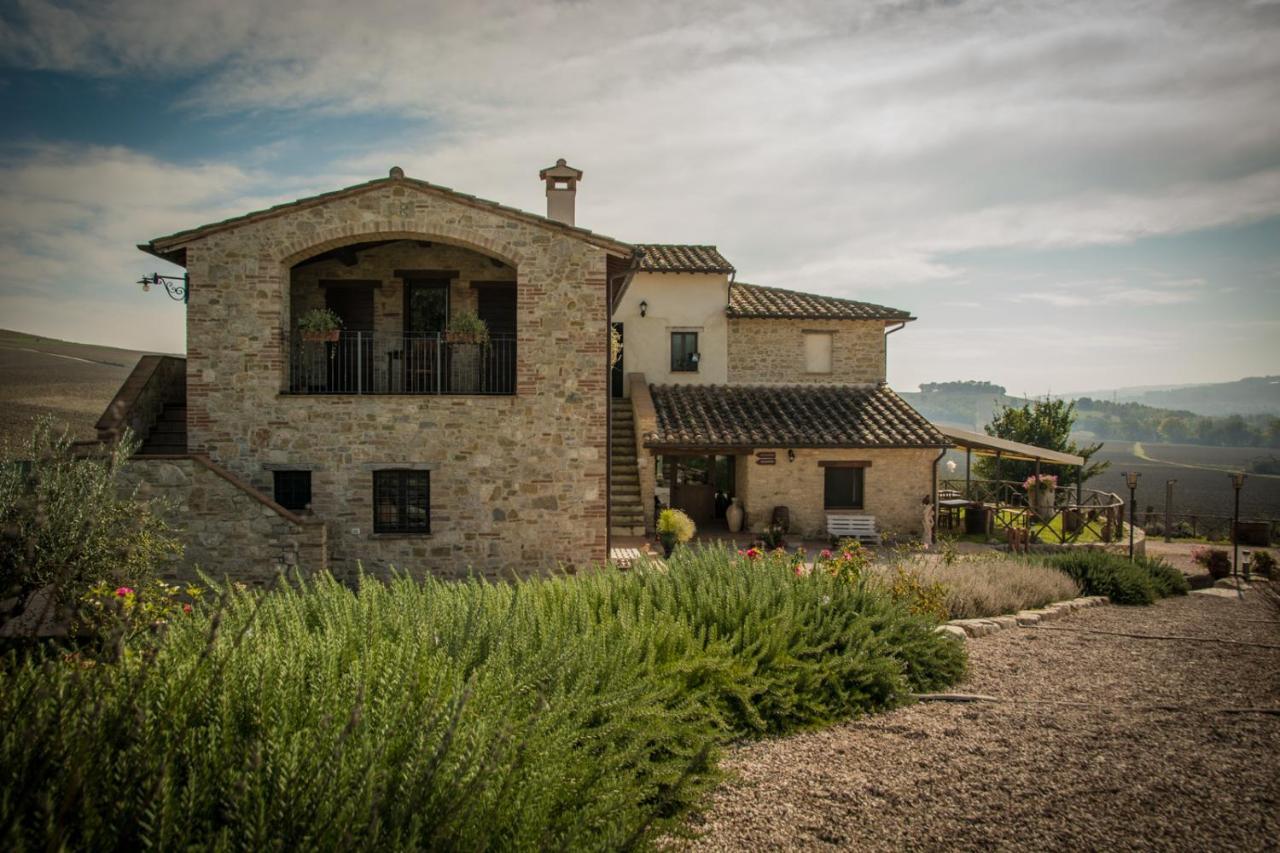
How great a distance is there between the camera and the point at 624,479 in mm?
16484

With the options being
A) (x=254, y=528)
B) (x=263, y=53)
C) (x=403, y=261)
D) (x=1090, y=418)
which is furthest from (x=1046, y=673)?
(x=1090, y=418)

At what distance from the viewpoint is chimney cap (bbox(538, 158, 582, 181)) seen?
50.3 feet

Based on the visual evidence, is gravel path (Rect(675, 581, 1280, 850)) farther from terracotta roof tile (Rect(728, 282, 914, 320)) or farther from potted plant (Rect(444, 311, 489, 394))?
terracotta roof tile (Rect(728, 282, 914, 320))

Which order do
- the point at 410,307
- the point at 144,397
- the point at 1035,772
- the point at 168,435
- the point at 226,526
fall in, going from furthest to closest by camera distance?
the point at 410,307, the point at 168,435, the point at 144,397, the point at 226,526, the point at 1035,772

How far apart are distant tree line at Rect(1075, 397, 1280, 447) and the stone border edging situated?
454ft

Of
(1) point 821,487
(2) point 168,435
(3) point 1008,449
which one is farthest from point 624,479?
(3) point 1008,449

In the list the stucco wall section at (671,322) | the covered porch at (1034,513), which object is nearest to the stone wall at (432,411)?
the stucco wall section at (671,322)

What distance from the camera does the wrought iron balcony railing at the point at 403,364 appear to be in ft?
41.8

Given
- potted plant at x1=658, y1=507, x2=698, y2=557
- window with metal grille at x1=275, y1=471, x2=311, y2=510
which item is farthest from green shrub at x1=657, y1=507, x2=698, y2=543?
window with metal grille at x1=275, y1=471, x2=311, y2=510

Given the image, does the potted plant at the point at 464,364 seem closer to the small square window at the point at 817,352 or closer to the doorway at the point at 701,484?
the doorway at the point at 701,484

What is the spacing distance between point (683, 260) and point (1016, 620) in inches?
520

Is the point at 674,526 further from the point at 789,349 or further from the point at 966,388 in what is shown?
the point at 966,388

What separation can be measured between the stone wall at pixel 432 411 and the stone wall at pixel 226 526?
1.13 metres

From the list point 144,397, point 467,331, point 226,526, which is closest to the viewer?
point 226,526
